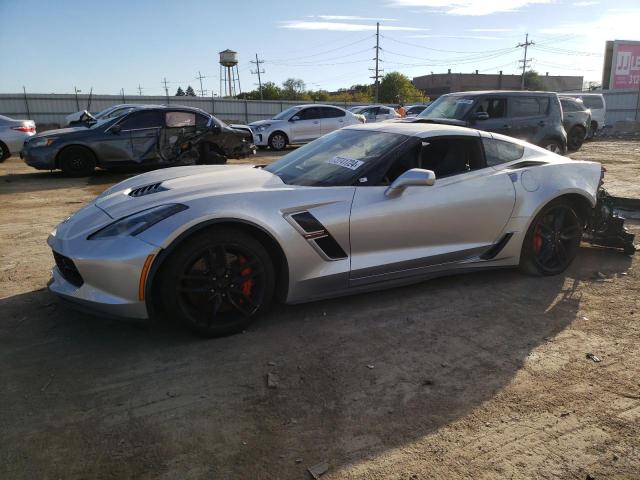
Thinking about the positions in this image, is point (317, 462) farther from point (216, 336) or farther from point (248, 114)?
point (248, 114)

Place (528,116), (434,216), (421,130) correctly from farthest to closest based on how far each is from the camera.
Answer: (528,116), (421,130), (434,216)

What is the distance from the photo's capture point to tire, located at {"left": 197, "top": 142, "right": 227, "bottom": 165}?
10.9 metres

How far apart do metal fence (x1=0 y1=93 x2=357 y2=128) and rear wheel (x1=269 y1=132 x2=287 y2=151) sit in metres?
15.8

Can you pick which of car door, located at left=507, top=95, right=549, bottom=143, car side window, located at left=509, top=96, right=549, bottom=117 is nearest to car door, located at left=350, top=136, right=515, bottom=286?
car door, located at left=507, top=95, right=549, bottom=143

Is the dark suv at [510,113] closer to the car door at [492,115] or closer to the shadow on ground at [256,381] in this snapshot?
the car door at [492,115]

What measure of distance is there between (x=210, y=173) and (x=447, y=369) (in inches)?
93.1

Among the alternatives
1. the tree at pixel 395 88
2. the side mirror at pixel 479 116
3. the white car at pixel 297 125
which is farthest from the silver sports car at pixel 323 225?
the tree at pixel 395 88

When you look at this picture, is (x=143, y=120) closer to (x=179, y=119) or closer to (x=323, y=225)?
(x=179, y=119)

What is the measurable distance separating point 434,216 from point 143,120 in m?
8.26

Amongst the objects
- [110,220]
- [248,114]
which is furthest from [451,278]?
[248,114]

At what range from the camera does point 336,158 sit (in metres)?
3.96

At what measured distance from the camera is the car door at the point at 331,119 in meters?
17.0

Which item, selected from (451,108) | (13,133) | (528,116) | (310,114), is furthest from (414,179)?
(310,114)

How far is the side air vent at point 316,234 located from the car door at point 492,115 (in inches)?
298
